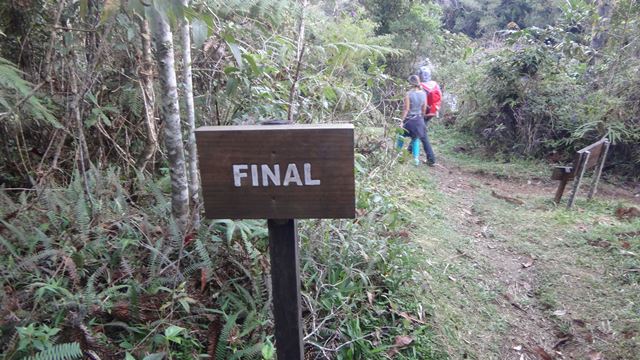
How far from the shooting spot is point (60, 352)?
1.87 metres

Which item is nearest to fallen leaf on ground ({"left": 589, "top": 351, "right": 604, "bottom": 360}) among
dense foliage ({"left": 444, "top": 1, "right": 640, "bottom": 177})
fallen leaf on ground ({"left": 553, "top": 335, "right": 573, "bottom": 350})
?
fallen leaf on ground ({"left": 553, "top": 335, "right": 573, "bottom": 350})

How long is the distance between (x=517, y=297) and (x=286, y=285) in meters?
2.85

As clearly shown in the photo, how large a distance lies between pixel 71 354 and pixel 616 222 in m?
6.20

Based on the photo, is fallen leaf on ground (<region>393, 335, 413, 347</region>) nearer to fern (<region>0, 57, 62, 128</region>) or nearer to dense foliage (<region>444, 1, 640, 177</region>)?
fern (<region>0, 57, 62, 128</region>)

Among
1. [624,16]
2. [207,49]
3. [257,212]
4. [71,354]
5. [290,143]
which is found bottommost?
[71,354]

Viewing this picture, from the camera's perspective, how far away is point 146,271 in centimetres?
250

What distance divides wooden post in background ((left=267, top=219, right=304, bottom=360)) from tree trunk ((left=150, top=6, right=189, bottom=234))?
115 cm

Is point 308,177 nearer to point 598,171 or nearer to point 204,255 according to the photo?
point 204,255

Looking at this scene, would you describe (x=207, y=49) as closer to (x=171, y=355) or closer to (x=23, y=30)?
(x=23, y=30)

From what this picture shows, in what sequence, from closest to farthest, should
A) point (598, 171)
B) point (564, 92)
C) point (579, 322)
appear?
1. point (579, 322)
2. point (598, 171)
3. point (564, 92)

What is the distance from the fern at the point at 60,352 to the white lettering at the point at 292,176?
118 centimetres

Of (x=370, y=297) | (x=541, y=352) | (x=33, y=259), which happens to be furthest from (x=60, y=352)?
(x=541, y=352)

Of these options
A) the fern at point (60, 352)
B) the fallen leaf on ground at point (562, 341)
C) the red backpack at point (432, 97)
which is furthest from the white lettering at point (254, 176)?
the red backpack at point (432, 97)

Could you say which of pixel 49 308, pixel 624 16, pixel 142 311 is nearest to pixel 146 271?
pixel 142 311
